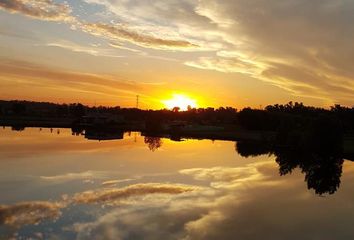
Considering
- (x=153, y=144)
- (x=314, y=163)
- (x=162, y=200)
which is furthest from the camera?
(x=153, y=144)

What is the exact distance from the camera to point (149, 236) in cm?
2283

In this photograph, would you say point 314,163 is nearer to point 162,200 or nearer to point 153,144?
point 153,144

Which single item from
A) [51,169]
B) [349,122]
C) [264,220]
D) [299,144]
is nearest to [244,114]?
[349,122]

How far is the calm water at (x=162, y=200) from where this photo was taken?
24312mm

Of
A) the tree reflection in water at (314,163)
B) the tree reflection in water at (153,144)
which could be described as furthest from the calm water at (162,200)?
the tree reflection in water at (153,144)

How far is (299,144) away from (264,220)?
→ 6455 centimetres

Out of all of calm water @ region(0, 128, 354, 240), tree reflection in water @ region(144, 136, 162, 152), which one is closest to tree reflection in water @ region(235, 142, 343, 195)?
calm water @ region(0, 128, 354, 240)

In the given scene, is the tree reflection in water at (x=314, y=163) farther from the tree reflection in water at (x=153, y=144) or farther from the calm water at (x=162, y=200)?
the tree reflection in water at (x=153, y=144)

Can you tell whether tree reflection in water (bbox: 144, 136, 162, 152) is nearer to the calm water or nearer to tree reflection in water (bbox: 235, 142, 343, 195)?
tree reflection in water (bbox: 235, 142, 343, 195)

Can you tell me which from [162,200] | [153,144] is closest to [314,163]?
[153,144]

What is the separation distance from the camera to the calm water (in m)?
24.3

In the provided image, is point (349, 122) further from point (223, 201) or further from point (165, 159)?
point (223, 201)

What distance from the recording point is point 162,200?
105 ft

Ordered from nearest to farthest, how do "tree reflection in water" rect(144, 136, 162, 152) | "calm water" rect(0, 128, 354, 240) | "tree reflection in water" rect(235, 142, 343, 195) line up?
"calm water" rect(0, 128, 354, 240) → "tree reflection in water" rect(235, 142, 343, 195) → "tree reflection in water" rect(144, 136, 162, 152)
